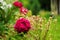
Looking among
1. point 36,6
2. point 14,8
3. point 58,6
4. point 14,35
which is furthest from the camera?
point 58,6

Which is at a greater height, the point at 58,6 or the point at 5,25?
the point at 5,25

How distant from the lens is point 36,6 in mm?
14391

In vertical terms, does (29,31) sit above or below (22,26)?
below

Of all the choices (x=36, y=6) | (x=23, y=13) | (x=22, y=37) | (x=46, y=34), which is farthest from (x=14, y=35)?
(x=36, y=6)

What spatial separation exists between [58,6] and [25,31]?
12883 millimetres

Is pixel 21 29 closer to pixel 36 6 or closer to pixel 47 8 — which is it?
pixel 36 6

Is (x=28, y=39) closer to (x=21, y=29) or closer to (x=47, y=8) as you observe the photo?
(x=21, y=29)

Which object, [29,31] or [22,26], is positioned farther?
[29,31]

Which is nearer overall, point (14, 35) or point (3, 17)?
point (14, 35)

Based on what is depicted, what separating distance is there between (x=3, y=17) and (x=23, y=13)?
47 cm

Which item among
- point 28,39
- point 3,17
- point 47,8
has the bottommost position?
point 47,8

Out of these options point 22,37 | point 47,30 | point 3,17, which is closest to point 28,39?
point 22,37

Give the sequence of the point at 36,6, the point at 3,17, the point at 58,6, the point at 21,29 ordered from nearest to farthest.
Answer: the point at 21,29, the point at 3,17, the point at 36,6, the point at 58,6

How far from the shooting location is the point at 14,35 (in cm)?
334
